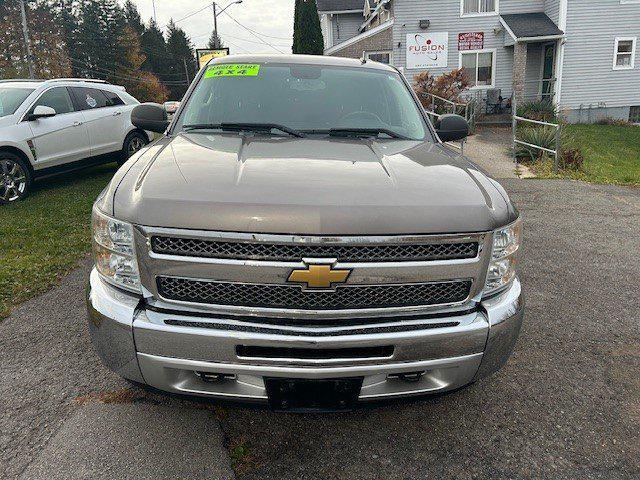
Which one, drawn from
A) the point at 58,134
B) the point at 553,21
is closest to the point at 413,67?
the point at 553,21

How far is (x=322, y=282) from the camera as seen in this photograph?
201 centimetres

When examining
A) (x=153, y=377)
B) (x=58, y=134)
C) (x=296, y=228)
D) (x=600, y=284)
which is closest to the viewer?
(x=296, y=228)

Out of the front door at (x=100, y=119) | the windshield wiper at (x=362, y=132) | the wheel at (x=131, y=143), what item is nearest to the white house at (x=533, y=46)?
the wheel at (x=131, y=143)

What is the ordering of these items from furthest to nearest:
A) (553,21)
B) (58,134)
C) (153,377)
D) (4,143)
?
(553,21) → (58,134) → (4,143) → (153,377)

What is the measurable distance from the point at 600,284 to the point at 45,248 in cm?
556

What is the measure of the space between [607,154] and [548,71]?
8.93 metres

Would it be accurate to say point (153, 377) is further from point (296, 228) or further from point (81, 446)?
point (296, 228)

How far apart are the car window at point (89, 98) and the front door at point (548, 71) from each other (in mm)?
18266

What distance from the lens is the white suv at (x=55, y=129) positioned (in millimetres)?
7566

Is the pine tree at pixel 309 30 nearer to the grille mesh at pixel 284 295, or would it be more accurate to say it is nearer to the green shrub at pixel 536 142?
the green shrub at pixel 536 142

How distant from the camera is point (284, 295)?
2045mm

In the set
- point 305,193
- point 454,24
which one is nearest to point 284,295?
point 305,193

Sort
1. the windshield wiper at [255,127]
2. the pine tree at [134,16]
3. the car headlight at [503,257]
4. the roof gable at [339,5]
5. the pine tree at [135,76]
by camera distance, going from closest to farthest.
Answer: the car headlight at [503,257] < the windshield wiper at [255,127] < the roof gable at [339,5] < the pine tree at [135,76] < the pine tree at [134,16]

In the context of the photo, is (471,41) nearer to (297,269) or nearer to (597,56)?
Answer: (597,56)
